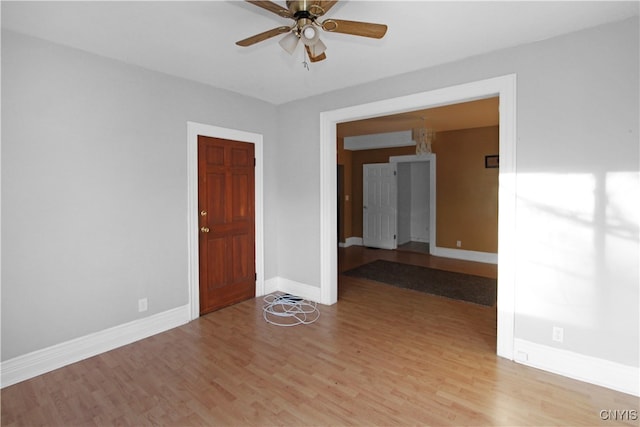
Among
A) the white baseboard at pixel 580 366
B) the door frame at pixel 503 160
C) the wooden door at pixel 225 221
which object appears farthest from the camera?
the wooden door at pixel 225 221

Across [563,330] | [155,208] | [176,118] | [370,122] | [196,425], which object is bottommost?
[196,425]

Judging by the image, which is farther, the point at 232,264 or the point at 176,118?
the point at 232,264

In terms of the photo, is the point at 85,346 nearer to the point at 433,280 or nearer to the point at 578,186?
the point at 578,186

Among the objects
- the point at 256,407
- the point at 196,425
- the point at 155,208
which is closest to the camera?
the point at 196,425

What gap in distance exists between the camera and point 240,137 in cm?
392

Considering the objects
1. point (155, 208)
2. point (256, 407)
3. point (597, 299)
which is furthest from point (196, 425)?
point (597, 299)

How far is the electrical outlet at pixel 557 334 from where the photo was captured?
246cm

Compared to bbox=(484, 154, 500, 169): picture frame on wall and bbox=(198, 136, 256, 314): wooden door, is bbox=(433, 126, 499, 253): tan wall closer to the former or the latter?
bbox=(484, 154, 500, 169): picture frame on wall

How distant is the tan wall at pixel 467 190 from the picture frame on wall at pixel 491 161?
6 centimetres

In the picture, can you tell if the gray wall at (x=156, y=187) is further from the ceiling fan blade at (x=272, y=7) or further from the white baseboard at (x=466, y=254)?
the white baseboard at (x=466, y=254)

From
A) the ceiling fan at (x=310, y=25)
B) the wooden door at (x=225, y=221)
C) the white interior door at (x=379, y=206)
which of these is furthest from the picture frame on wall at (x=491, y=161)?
the ceiling fan at (x=310, y=25)

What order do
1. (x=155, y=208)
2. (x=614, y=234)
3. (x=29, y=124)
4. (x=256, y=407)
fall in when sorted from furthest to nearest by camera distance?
(x=155, y=208), (x=29, y=124), (x=614, y=234), (x=256, y=407)

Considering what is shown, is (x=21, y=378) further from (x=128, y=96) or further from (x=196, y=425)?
(x=128, y=96)

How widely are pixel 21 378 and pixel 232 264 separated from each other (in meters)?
2.02
